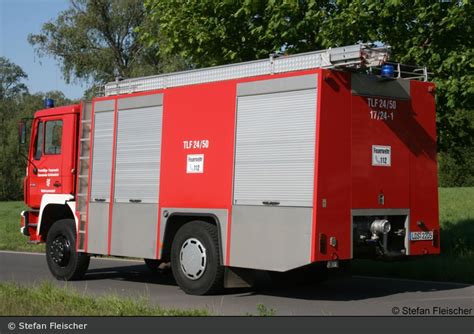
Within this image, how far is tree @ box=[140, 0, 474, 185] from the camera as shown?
1354cm

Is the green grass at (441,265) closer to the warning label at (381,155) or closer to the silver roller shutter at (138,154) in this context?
the warning label at (381,155)

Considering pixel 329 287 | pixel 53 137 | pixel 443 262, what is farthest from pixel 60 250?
pixel 443 262

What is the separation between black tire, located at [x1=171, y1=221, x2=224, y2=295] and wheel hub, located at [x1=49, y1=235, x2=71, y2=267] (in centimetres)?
269

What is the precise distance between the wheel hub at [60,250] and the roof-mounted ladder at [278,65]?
2832 millimetres

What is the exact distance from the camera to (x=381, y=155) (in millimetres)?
10430

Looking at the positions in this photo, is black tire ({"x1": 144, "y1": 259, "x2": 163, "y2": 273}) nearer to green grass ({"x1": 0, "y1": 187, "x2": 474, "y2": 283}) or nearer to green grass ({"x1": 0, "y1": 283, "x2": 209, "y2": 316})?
green grass ({"x1": 0, "y1": 187, "x2": 474, "y2": 283})

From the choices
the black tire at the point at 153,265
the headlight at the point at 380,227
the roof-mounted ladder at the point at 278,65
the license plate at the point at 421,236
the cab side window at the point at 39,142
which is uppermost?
the roof-mounted ladder at the point at 278,65

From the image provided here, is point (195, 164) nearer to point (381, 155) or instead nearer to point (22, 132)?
point (381, 155)

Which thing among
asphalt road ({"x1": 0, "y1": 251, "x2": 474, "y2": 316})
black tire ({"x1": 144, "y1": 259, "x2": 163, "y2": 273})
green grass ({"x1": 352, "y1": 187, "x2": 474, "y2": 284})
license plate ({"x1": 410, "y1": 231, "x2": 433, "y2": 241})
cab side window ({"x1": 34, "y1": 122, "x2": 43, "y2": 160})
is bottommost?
asphalt road ({"x1": 0, "y1": 251, "x2": 474, "y2": 316})

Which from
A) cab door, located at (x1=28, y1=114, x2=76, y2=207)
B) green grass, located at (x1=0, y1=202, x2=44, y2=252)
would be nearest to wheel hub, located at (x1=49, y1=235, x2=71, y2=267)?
cab door, located at (x1=28, y1=114, x2=76, y2=207)

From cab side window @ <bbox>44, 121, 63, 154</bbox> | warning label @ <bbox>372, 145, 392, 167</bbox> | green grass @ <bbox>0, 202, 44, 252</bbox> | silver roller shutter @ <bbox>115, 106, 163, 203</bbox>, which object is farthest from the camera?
green grass @ <bbox>0, 202, 44, 252</bbox>

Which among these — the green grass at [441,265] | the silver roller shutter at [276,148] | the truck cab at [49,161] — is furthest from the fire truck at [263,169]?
the green grass at [441,265]

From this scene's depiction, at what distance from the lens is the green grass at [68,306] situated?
8.05m

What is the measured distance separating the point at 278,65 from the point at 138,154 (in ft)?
9.68
